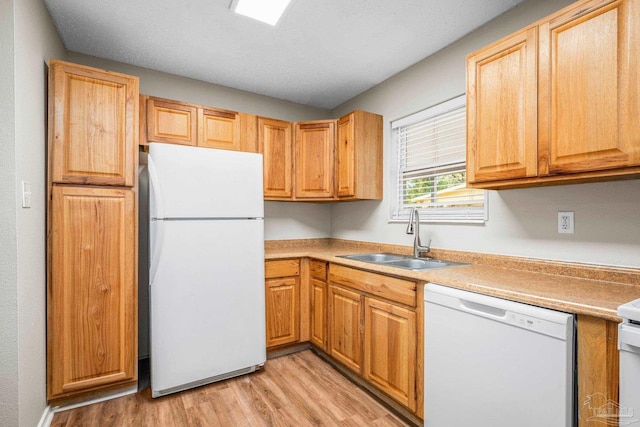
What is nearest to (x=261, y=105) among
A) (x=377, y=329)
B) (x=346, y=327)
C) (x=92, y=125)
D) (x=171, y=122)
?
(x=171, y=122)

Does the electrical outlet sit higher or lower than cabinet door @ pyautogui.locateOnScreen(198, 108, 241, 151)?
lower

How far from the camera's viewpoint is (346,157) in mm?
2934

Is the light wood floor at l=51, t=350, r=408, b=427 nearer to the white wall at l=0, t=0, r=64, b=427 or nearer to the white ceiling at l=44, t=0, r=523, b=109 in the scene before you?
the white wall at l=0, t=0, r=64, b=427

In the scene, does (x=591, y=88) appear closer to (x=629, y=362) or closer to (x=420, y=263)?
(x=629, y=362)

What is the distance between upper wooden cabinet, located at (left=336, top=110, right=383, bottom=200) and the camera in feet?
9.33

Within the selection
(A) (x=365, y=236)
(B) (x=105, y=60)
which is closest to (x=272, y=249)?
(A) (x=365, y=236)

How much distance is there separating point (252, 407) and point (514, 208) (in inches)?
81.2

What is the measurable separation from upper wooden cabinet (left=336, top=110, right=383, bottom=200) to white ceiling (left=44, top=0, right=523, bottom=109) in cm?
41

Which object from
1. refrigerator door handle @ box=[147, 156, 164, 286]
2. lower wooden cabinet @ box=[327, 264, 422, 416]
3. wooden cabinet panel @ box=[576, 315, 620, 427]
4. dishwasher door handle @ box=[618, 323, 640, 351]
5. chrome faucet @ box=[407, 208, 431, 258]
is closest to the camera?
dishwasher door handle @ box=[618, 323, 640, 351]

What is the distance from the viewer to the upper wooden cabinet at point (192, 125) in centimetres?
248

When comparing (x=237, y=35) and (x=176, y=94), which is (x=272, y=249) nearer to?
(x=176, y=94)

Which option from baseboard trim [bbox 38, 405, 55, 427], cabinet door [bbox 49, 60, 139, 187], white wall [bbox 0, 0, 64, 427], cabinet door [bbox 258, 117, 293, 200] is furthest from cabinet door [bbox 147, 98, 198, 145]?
baseboard trim [bbox 38, 405, 55, 427]

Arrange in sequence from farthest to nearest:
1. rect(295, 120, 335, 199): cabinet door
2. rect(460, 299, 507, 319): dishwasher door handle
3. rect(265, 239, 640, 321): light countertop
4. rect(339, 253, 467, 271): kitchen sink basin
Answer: rect(295, 120, 335, 199): cabinet door < rect(339, 253, 467, 271): kitchen sink basin < rect(460, 299, 507, 319): dishwasher door handle < rect(265, 239, 640, 321): light countertop

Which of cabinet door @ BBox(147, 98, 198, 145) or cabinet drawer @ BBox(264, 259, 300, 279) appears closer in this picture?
cabinet door @ BBox(147, 98, 198, 145)
